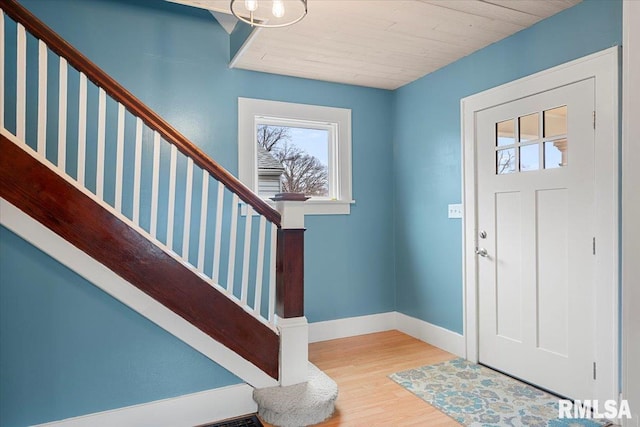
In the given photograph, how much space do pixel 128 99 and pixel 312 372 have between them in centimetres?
190

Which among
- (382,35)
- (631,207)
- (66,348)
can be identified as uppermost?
(382,35)

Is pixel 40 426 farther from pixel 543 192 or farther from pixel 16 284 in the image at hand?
pixel 543 192

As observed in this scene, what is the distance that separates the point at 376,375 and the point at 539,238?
4.80 ft

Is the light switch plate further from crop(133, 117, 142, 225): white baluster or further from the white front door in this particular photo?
crop(133, 117, 142, 225): white baluster

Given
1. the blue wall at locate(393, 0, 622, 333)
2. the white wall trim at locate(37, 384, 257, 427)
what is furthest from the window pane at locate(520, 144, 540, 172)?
the white wall trim at locate(37, 384, 257, 427)

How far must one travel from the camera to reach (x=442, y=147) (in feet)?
10.8

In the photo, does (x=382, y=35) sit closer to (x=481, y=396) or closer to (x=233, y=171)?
(x=233, y=171)

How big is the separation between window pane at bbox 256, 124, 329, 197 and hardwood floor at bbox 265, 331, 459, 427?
140cm

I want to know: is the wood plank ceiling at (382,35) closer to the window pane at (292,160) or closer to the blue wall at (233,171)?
the blue wall at (233,171)

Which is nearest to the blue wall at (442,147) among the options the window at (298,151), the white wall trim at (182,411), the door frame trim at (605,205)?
the door frame trim at (605,205)

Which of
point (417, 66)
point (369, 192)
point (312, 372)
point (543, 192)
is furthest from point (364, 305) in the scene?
point (417, 66)

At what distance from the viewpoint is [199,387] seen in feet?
7.05

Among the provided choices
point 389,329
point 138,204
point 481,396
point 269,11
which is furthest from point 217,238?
point 389,329

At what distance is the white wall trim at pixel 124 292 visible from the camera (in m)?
1.76
